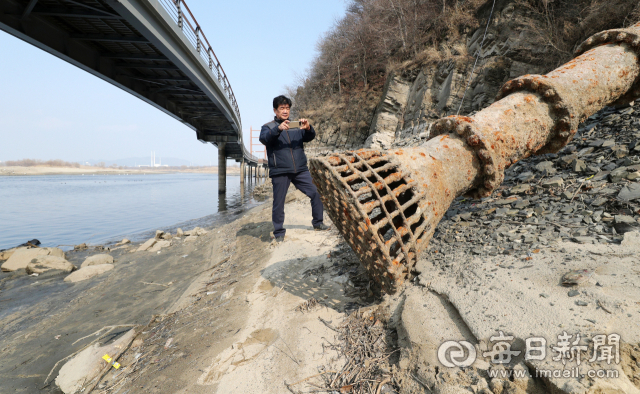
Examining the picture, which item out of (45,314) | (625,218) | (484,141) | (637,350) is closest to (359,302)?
(637,350)

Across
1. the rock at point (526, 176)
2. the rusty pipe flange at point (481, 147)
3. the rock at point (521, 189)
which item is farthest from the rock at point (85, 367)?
the rock at point (526, 176)

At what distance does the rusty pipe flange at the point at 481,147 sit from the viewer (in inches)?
103

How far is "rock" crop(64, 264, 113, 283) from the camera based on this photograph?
579 cm

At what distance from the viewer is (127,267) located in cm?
616

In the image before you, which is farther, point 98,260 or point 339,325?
point 98,260

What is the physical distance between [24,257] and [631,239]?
10.8m

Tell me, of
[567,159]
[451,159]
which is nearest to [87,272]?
[451,159]

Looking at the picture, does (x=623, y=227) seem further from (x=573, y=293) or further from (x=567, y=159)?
(x=567, y=159)

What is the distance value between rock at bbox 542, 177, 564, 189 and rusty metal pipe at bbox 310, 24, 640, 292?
0.38 m

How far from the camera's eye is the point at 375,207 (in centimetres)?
203

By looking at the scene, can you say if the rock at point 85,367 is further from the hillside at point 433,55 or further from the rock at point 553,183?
the hillside at point 433,55

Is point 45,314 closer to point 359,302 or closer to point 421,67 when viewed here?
point 359,302

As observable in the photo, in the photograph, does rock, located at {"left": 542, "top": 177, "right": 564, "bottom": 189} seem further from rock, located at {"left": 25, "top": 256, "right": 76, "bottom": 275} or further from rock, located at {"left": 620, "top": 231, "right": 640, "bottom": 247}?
rock, located at {"left": 25, "top": 256, "right": 76, "bottom": 275}

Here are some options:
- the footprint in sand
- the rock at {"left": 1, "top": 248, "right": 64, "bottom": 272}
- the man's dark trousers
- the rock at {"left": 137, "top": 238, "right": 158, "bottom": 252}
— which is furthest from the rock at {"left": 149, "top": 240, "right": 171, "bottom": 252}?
the footprint in sand
